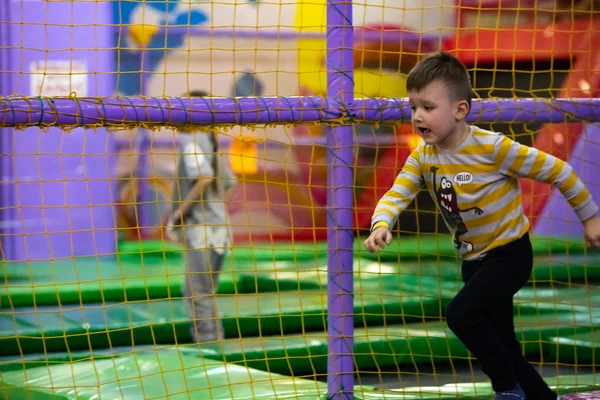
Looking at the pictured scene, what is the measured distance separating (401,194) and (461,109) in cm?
32

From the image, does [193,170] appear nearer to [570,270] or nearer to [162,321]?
[162,321]

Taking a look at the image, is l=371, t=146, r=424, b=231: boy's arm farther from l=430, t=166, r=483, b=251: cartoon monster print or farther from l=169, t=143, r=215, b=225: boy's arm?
l=169, t=143, r=215, b=225: boy's arm

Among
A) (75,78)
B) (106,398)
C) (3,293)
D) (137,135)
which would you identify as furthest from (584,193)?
(137,135)

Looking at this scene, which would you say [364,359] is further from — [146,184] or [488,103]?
[146,184]

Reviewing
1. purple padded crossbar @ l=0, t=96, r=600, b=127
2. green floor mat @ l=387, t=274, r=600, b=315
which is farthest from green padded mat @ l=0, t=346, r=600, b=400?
green floor mat @ l=387, t=274, r=600, b=315

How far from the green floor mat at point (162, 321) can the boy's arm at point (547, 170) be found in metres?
1.69

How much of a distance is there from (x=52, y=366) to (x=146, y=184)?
5.52 m

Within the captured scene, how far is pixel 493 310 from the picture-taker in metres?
2.39

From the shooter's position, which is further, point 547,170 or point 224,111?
point 224,111

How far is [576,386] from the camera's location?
315 centimetres

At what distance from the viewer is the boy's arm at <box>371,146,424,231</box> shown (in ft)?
7.88

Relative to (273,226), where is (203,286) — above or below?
below

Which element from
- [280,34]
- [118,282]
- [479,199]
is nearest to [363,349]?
[479,199]

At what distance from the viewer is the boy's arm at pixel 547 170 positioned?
2.38m
